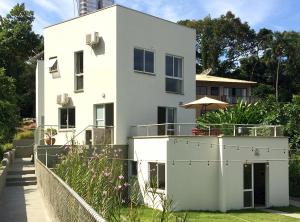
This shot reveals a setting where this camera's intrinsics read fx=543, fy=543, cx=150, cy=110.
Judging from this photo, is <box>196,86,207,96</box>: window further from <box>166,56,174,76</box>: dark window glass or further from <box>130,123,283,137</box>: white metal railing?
<box>130,123,283,137</box>: white metal railing

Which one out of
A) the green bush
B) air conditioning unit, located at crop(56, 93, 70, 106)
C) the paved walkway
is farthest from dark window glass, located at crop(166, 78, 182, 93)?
the green bush

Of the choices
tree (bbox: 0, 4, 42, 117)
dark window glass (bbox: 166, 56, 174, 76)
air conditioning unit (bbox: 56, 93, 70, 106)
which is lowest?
air conditioning unit (bbox: 56, 93, 70, 106)

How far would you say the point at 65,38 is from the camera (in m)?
29.0

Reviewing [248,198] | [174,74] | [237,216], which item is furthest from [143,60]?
[237,216]

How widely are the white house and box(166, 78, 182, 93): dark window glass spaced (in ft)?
0.18

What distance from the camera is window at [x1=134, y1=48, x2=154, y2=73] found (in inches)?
1062

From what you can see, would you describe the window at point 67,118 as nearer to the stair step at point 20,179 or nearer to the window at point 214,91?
the stair step at point 20,179

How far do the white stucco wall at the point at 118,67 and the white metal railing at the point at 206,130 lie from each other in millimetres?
1567

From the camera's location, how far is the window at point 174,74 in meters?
28.7

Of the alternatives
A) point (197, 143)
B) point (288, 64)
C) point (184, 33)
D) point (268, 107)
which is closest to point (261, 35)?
point (288, 64)

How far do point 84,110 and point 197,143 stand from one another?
260 inches

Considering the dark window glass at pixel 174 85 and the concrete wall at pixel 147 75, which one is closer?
the concrete wall at pixel 147 75

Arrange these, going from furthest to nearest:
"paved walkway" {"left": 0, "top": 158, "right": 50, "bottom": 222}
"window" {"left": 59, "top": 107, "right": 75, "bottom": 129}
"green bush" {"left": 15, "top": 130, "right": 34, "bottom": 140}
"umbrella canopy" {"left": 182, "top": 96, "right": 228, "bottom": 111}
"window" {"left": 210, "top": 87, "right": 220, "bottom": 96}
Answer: "window" {"left": 210, "top": 87, "right": 220, "bottom": 96}
"green bush" {"left": 15, "top": 130, "right": 34, "bottom": 140}
"window" {"left": 59, "top": 107, "right": 75, "bottom": 129}
"umbrella canopy" {"left": 182, "top": 96, "right": 228, "bottom": 111}
"paved walkway" {"left": 0, "top": 158, "right": 50, "bottom": 222}

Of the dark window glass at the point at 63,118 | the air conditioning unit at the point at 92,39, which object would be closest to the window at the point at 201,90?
the dark window glass at the point at 63,118
